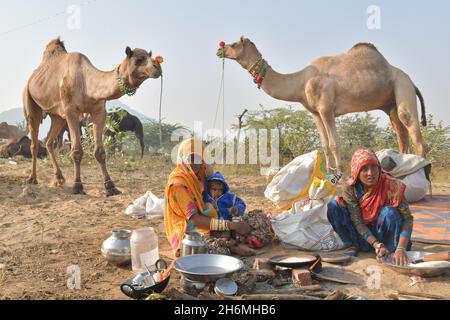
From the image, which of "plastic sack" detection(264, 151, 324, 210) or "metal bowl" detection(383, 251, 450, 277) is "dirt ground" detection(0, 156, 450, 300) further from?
"plastic sack" detection(264, 151, 324, 210)

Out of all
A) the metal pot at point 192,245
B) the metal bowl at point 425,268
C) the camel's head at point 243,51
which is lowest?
the metal bowl at point 425,268

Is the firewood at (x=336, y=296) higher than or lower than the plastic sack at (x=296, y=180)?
lower

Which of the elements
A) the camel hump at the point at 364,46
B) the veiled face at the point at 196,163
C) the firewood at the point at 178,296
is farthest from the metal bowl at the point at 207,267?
the camel hump at the point at 364,46

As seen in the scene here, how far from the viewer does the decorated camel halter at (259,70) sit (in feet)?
25.9

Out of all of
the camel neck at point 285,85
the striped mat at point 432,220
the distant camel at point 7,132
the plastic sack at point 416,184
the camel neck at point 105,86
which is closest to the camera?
the striped mat at point 432,220

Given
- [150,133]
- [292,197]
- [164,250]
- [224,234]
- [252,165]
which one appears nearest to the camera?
[224,234]

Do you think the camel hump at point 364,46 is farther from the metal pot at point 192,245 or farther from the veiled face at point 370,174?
the metal pot at point 192,245

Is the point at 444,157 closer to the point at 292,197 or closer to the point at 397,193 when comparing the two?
the point at 292,197

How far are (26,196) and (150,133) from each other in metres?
14.0

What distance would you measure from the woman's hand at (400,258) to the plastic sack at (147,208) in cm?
306

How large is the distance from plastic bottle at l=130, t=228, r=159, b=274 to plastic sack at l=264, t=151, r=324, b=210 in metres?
2.36

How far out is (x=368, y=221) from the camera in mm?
3713

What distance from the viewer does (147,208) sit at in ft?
18.4

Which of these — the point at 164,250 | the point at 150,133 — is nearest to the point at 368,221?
the point at 164,250
